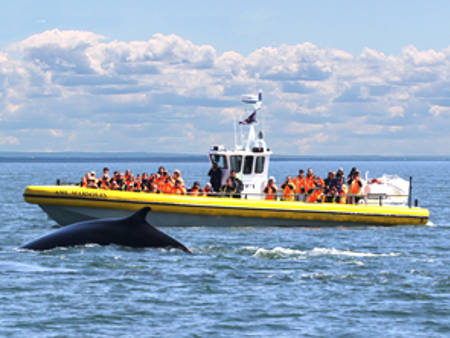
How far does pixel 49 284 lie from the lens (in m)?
17.7

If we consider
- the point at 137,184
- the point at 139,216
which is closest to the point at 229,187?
the point at 137,184

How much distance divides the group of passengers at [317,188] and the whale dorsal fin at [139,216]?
1065cm

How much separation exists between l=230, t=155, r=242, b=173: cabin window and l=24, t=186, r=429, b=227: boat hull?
2.73m

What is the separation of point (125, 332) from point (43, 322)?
→ 1.66m

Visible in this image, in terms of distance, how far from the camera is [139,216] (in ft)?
66.7

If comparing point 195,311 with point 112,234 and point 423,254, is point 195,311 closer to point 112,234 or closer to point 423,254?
point 112,234

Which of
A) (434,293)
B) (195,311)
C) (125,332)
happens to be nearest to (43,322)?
(125,332)

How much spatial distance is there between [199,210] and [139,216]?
909 centimetres

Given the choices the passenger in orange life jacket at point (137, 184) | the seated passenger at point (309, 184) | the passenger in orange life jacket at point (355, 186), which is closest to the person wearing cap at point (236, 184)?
the seated passenger at point (309, 184)

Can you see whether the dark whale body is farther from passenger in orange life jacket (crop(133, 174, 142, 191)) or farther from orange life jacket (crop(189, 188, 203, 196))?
passenger in orange life jacket (crop(133, 174, 142, 191))

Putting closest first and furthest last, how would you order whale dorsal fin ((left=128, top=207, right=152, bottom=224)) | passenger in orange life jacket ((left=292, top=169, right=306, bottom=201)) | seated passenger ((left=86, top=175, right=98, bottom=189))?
whale dorsal fin ((left=128, top=207, right=152, bottom=224)), seated passenger ((left=86, top=175, right=98, bottom=189)), passenger in orange life jacket ((left=292, top=169, right=306, bottom=201))

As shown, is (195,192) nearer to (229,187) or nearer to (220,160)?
(229,187)

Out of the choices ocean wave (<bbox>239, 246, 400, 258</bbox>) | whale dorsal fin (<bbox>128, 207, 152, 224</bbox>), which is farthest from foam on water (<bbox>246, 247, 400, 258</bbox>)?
whale dorsal fin (<bbox>128, 207, 152, 224</bbox>)

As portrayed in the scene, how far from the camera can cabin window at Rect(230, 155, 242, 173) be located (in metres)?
32.3
